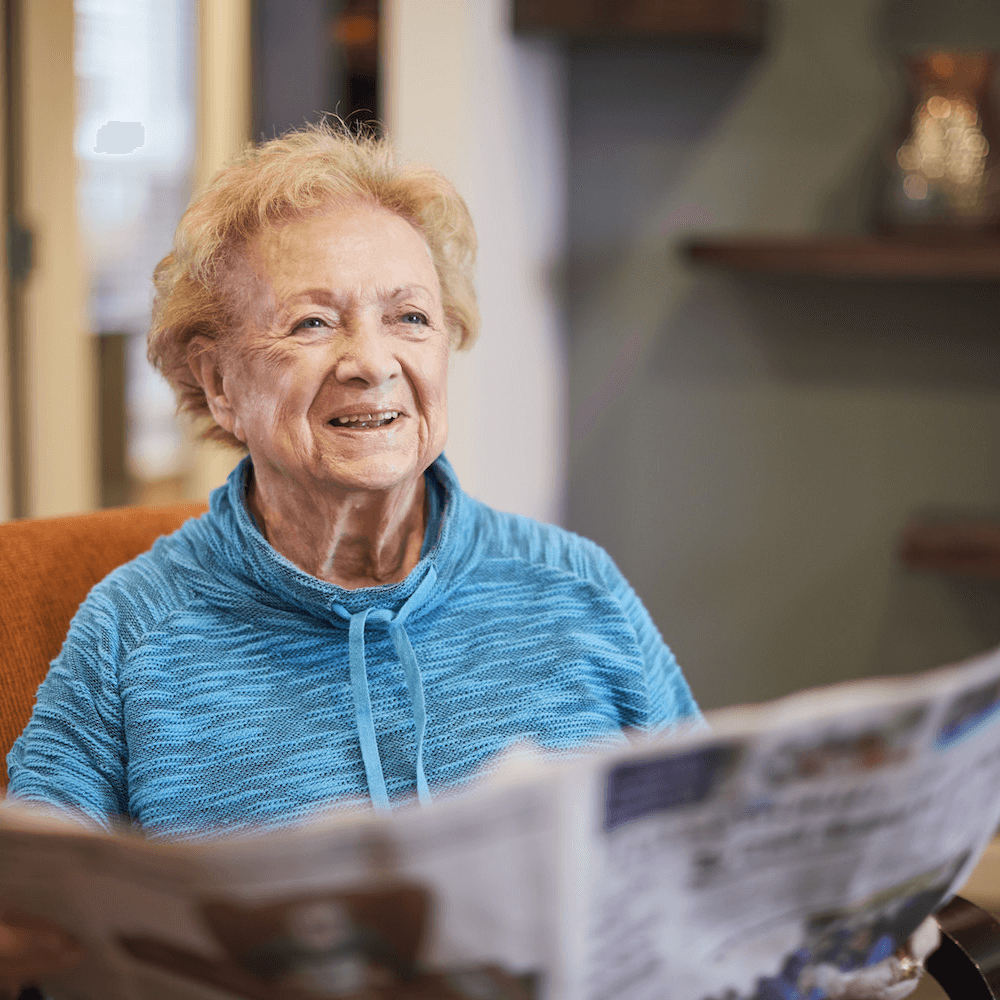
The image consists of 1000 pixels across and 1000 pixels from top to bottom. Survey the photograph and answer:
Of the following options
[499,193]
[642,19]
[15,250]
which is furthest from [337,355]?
[15,250]

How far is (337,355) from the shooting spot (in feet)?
3.49

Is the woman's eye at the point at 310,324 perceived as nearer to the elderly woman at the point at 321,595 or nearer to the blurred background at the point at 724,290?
the elderly woman at the point at 321,595

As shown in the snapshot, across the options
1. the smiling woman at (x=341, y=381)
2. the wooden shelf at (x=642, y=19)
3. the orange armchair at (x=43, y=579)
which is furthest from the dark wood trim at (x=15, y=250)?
the smiling woman at (x=341, y=381)

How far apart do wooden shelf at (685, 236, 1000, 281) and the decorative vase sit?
0.15 ft

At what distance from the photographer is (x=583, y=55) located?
8.51 feet

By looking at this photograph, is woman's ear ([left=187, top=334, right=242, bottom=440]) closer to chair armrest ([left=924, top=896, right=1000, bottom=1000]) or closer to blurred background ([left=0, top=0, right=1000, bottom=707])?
chair armrest ([left=924, top=896, right=1000, bottom=1000])

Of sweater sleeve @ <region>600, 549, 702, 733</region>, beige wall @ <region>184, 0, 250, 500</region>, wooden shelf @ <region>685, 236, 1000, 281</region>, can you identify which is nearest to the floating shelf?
wooden shelf @ <region>685, 236, 1000, 281</region>

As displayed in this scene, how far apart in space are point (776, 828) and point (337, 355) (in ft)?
2.06

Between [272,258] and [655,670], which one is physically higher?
[272,258]

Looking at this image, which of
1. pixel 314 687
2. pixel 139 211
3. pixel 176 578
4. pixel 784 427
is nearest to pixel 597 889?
pixel 314 687

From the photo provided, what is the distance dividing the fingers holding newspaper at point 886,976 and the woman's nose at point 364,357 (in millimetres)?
600

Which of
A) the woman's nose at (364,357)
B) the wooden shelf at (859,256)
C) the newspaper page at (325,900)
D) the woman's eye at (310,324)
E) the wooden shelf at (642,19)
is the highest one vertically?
the wooden shelf at (642,19)

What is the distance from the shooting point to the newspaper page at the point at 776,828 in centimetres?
54

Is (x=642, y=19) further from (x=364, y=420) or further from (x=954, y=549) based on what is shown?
(x=364, y=420)
